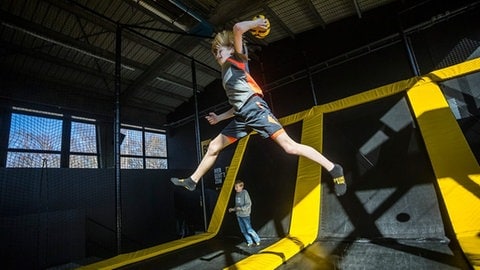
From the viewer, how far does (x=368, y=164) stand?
2.33 metres

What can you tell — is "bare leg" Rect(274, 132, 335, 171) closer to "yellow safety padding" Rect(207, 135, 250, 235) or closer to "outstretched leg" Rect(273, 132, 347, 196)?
"outstretched leg" Rect(273, 132, 347, 196)

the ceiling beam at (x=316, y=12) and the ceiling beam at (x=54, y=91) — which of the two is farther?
the ceiling beam at (x=54, y=91)

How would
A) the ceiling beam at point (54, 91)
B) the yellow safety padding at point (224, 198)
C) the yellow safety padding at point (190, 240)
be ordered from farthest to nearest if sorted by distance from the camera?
the ceiling beam at point (54, 91) → the yellow safety padding at point (224, 198) → the yellow safety padding at point (190, 240)

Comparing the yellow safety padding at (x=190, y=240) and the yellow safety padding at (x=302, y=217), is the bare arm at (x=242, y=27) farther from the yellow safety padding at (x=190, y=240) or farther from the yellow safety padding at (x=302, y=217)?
the yellow safety padding at (x=190, y=240)

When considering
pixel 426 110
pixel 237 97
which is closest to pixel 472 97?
pixel 426 110

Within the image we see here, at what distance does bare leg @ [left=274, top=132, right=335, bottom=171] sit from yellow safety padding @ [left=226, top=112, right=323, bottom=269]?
78 cm

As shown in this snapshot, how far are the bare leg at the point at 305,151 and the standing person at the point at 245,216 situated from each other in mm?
1237

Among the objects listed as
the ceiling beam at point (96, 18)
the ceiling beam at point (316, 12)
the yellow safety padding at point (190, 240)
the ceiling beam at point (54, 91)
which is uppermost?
the ceiling beam at point (96, 18)

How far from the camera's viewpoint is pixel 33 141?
5.43 meters

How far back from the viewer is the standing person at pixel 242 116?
1.62m

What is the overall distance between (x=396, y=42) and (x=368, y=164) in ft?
10.4

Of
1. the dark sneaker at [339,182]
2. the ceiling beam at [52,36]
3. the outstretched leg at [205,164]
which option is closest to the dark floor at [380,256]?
the dark sneaker at [339,182]

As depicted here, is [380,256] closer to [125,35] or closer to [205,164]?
[205,164]

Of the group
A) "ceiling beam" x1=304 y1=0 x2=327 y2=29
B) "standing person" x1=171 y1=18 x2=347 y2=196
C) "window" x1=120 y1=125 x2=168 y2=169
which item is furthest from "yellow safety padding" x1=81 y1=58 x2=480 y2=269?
"window" x1=120 y1=125 x2=168 y2=169
